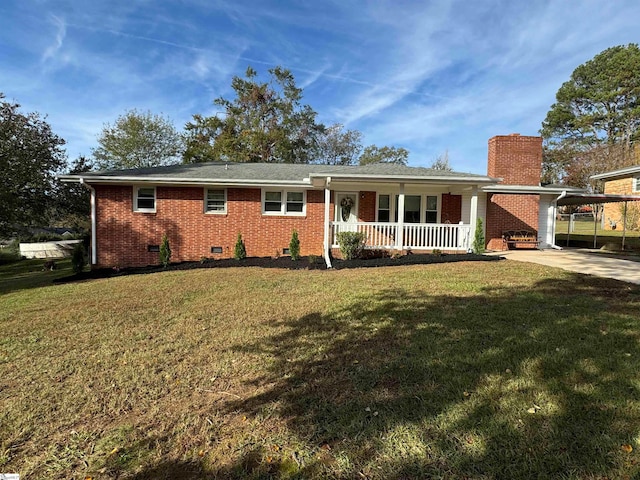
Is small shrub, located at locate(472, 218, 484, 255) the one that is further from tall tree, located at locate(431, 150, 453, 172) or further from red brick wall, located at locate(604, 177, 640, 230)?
tall tree, located at locate(431, 150, 453, 172)

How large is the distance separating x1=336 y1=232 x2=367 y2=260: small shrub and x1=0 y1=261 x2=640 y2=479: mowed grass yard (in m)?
4.95

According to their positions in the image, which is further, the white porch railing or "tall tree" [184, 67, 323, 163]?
"tall tree" [184, 67, 323, 163]

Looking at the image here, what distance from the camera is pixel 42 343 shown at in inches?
184

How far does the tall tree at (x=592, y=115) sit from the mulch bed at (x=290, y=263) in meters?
29.0

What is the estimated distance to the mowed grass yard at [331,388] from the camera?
236 cm

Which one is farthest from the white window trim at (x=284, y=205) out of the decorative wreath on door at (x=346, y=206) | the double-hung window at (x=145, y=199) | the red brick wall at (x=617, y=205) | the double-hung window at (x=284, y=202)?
the red brick wall at (x=617, y=205)

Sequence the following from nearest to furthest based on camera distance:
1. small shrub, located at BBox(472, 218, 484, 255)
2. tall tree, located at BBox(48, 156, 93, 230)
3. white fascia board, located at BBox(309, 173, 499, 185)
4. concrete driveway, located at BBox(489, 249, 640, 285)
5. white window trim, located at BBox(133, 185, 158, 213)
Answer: concrete driveway, located at BBox(489, 249, 640, 285), white fascia board, located at BBox(309, 173, 499, 185), small shrub, located at BBox(472, 218, 484, 255), white window trim, located at BBox(133, 185, 158, 213), tall tree, located at BBox(48, 156, 93, 230)

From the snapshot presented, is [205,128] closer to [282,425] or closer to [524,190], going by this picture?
[524,190]

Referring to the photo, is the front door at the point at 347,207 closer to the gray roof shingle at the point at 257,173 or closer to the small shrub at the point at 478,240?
the gray roof shingle at the point at 257,173

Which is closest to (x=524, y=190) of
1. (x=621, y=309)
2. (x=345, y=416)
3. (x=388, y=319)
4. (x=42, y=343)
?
(x=621, y=309)

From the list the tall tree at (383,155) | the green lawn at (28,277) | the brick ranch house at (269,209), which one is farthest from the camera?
the tall tree at (383,155)

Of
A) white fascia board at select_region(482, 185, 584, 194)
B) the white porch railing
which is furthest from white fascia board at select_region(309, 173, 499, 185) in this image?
white fascia board at select_region(482, 185, 584, 194)

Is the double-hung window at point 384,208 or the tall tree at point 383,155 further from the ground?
the tall tree at point 383,155

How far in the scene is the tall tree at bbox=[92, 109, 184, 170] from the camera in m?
31.0
